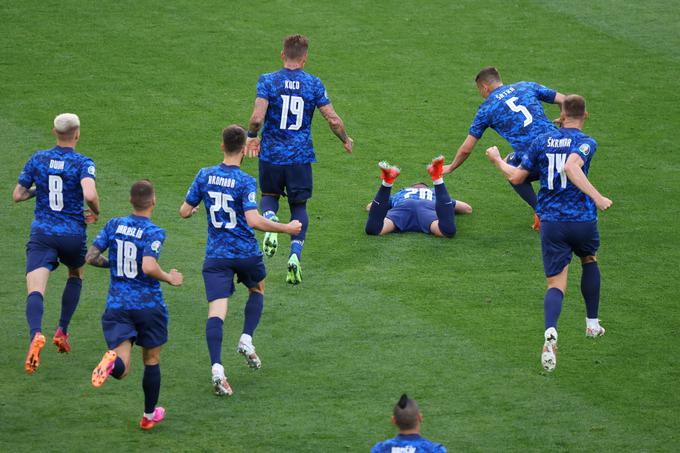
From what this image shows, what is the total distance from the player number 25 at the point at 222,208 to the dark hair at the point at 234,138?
1.34 ft

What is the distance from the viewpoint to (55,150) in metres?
9.90

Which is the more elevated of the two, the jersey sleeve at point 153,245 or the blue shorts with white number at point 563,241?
the blue shorts with white number at point 563,241

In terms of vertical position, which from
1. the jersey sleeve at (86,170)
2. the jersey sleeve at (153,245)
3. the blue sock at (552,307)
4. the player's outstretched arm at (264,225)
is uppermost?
the jersey sleeve at (86,170)

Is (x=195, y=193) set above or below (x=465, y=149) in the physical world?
below

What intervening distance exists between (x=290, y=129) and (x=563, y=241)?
10.7 feet

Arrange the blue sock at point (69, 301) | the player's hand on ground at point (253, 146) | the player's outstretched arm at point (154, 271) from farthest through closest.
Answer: the player's hand on ground at point (253, 146), the blue sock at point (69, 301), the player's outstretched arm at point (154, 271)

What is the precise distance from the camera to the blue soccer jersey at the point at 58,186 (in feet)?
32.2

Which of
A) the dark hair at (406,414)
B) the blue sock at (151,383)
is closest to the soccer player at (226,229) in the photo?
the blue sock at (151,383)

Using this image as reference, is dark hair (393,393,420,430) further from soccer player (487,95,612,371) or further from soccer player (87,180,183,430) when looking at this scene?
soccer player (487,95,612,371)

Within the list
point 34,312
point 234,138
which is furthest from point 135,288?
point 234,138

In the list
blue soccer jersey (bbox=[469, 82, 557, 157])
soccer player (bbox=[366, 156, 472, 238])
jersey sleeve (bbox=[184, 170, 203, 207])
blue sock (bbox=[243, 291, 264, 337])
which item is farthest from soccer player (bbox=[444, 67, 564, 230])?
jersey sleeve (bbox=[184, 170, 203, 207])

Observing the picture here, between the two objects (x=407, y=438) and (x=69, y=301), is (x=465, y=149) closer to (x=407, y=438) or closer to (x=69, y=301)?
(x=69, y=301)

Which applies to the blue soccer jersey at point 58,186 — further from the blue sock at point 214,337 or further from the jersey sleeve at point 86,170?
the blue sock at point 214,337

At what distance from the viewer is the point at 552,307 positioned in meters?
9.80
